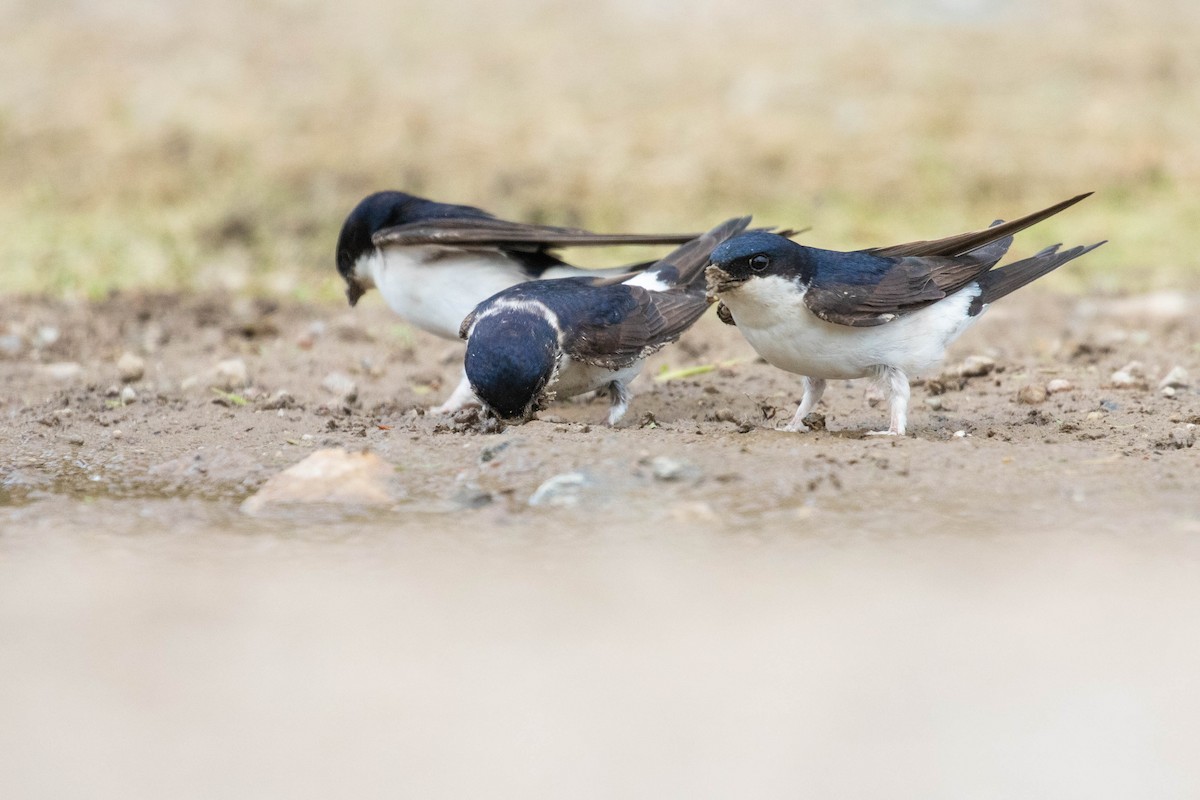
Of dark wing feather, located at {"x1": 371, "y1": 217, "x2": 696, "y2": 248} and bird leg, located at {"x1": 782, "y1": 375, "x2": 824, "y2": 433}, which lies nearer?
bird leg, located at {"x1": 782, "y1": 375, "x2": 824, "y2": 433}

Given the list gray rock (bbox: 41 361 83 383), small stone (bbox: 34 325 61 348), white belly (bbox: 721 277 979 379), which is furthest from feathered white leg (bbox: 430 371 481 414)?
small stone (bbox: 34 325 61 348)

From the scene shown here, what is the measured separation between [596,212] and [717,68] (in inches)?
92.3

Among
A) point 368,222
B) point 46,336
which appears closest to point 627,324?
point 368,222

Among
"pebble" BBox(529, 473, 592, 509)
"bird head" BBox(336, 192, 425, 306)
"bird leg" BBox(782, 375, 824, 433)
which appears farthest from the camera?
"bird head" BBox(336, 192, 425, 306)

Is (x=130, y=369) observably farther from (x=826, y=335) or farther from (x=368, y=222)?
(x=826, y=335)

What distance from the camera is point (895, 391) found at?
4.84 meters

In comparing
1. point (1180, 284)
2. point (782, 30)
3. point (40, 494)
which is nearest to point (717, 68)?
point (782, 30)

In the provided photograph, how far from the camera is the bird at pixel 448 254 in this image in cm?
614

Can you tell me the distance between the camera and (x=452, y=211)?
21.6 ft

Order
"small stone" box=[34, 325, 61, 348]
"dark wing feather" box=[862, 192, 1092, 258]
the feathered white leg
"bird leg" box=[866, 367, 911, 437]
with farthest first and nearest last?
"small stone" box=[34, 325, 61, 348] < the feathered white leg < "dark wing feather" box=[862, 192, 1092, 258] < "bird leg" box=[866, 367, 911, 437]

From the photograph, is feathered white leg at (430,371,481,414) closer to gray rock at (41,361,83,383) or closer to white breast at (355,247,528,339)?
white breast at (355,247,528,339)

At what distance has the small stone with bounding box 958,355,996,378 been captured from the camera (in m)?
6.12

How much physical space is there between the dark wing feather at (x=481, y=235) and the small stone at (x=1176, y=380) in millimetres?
2024

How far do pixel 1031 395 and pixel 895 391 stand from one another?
0.92 metres
